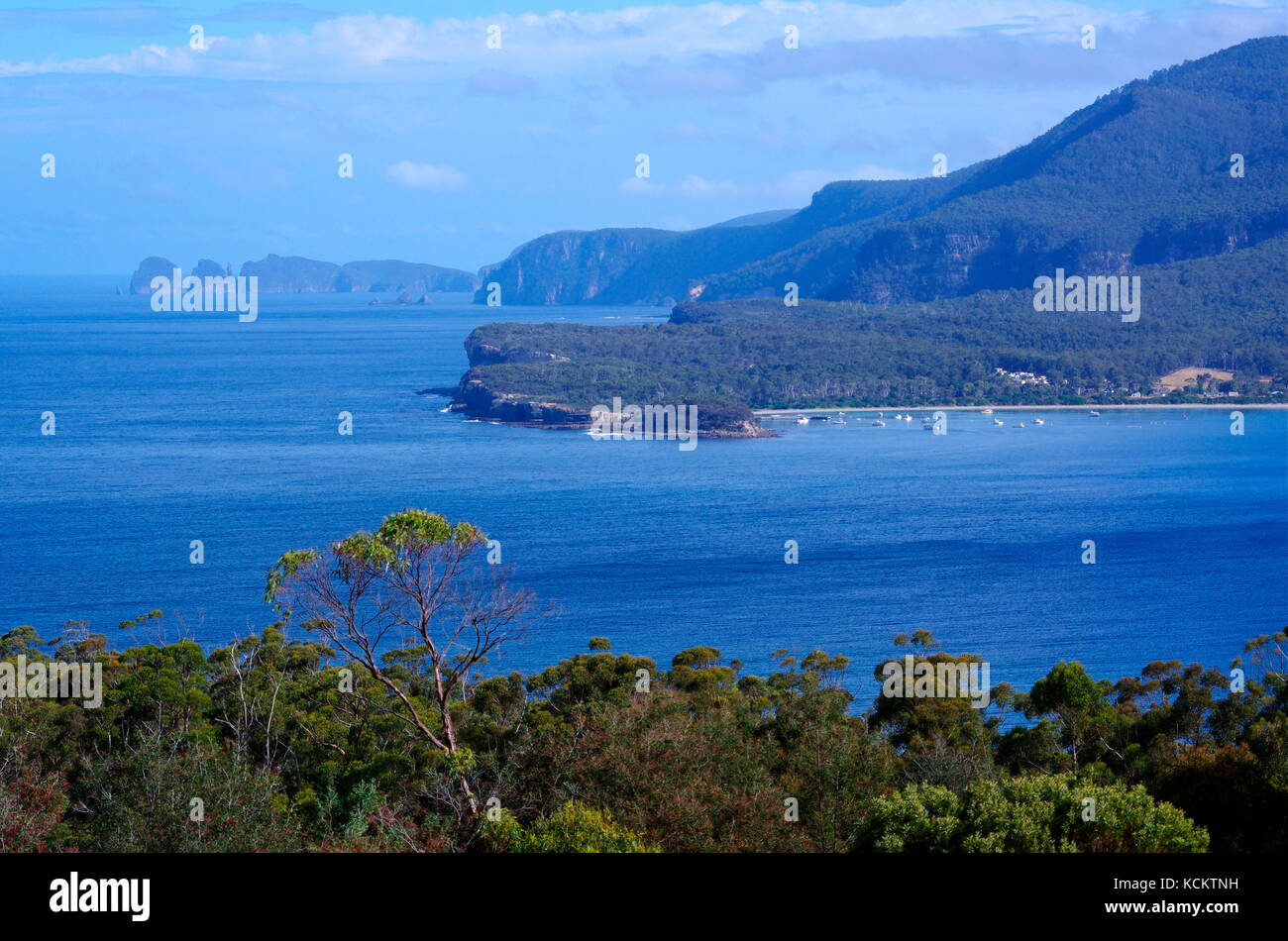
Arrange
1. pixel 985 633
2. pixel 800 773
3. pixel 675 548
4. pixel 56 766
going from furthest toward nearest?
pixel 675 548 → pixel 985 633 → pixel 56 766 → pixel 800 773

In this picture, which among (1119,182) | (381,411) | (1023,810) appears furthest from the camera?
(1119,182)

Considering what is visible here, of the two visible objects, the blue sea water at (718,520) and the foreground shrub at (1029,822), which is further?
the blue sea water at (718,520)

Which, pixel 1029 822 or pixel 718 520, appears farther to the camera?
pixel 718 520

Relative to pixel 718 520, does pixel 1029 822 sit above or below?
above

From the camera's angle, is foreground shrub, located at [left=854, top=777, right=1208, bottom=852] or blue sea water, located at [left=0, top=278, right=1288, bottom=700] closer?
foreground shrub, located at [left=854, top=777, right=1208, bottom=852]
